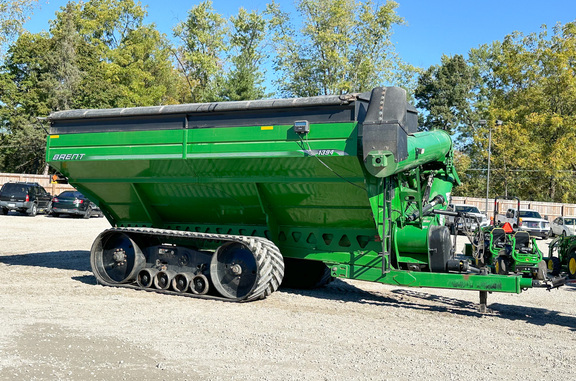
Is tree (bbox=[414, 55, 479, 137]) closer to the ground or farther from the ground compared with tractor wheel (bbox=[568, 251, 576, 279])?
farther from the ground

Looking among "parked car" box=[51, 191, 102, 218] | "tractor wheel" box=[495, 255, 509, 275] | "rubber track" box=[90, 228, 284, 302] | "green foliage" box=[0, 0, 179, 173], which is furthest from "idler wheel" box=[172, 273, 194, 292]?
"green foliage" box=[0, 0, 179, 173]

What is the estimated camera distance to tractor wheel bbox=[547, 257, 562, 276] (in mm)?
9414

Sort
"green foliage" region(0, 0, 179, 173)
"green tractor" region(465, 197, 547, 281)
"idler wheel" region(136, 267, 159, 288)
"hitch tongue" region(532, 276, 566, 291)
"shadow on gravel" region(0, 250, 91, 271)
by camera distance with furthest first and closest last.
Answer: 1. "green foliage" region(0, 0, 179, 173)
2. "shadow on gravel" region(0, 250, 91, 271)
3. "idler wheel" region(136, 267, 159, 288)
4. "green tractor" region(465, 197, 547, 281)
5. "hitch tongue" region(532, 276, 566, 291)

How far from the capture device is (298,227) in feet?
31.9

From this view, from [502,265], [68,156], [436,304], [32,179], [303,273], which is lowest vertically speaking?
[436,304]

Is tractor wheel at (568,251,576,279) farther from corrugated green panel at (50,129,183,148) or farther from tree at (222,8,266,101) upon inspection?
tree at (222,8,266,101)

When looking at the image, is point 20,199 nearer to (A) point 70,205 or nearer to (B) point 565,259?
(A) point 70,205

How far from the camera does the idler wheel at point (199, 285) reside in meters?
9.41

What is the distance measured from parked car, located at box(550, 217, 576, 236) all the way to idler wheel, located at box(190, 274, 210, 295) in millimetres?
25289

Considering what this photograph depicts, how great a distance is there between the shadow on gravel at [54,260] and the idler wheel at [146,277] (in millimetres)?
2530

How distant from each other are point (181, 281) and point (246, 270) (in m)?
1.16

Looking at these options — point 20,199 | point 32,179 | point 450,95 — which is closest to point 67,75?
point 32,179

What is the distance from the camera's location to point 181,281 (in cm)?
967

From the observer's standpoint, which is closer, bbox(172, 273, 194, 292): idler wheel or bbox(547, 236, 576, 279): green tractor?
bbox(172, 273, 194, 292): idler wheel
